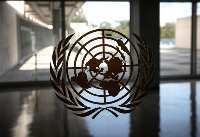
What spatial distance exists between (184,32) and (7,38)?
725cm

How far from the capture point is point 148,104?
7215 mm

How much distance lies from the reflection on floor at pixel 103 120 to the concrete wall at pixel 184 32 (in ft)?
13.9

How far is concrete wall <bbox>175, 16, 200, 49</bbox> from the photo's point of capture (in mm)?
11711

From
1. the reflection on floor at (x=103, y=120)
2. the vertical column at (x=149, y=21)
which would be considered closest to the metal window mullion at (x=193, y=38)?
the vertical column at (x=149, y=21)

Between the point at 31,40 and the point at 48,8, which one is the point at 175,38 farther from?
the point at 31,40

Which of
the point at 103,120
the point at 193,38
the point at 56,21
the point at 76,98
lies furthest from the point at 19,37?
the point at 193,38

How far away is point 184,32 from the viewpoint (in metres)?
11.9

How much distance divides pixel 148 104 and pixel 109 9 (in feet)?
15.6

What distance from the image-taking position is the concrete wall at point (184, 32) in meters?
11.7

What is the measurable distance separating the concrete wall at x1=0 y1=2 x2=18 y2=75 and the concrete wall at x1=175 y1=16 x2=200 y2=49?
6.71 metres

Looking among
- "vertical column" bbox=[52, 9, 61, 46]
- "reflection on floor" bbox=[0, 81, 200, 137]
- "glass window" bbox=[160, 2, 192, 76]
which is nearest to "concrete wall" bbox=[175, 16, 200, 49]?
"glass window" bbox=[160, 2, 192, 76]

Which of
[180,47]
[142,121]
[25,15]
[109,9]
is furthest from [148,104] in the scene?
[25,15]

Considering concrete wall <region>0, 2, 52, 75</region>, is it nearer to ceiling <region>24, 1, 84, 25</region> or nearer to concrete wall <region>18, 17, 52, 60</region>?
concrete wall <region>18, 17, 52, 60</region>

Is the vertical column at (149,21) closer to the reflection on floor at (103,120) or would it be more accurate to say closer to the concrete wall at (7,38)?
the reflection on floor at (103,120)
